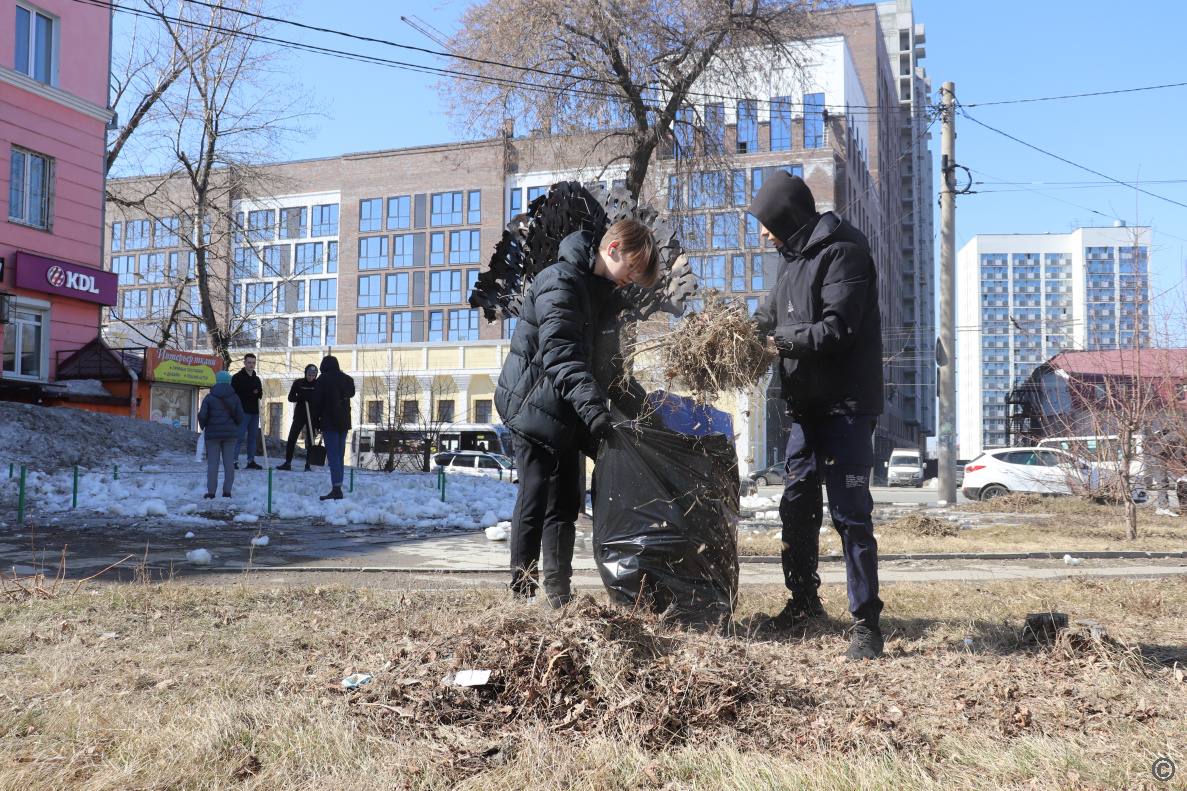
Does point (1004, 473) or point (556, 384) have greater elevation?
point (556, 384)

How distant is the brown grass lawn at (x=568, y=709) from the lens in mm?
1903

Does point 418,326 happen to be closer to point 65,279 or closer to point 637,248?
point 65,279

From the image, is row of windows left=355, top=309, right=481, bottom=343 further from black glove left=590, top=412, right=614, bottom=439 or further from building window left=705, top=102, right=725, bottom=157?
black glove left=590, top=412, right=614, bottom=439

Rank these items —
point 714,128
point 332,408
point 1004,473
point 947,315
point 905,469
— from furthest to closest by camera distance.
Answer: point 905,469 → point 1004,473 → point 947,315 → point 714,128 → point 332,408

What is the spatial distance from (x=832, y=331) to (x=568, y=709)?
5.40 ft

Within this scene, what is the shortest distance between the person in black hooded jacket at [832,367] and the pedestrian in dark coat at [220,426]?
793 centimetres

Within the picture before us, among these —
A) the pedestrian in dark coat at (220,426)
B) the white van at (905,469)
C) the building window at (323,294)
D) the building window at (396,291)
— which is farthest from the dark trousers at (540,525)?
the building window at (323,294)

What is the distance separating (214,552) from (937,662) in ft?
17.2

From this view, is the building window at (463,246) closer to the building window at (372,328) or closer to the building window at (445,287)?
the building window at (445,287)

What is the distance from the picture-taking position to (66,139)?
17797mm

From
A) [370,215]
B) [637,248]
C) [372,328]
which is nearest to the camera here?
[637,248]

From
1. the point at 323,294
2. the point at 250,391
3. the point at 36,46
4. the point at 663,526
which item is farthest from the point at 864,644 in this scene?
the point at 323,294

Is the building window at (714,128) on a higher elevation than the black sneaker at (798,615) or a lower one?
higher

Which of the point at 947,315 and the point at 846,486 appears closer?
the point at 846,486
